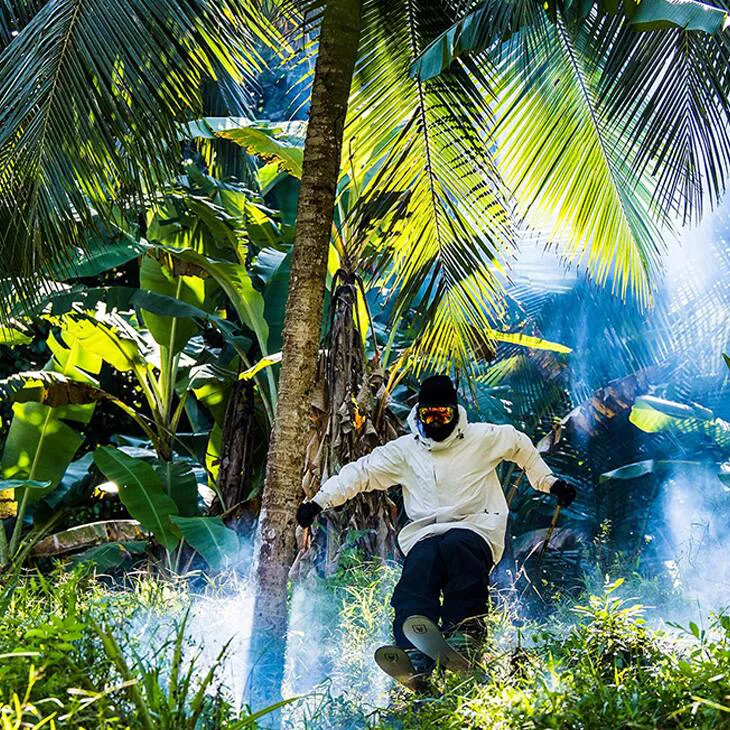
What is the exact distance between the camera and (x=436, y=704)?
14.3ft

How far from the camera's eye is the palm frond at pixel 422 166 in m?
7.48

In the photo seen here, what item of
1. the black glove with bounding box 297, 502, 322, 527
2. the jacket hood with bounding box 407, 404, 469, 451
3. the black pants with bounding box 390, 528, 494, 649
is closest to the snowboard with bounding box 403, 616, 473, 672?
the black pants with bounding box 390, 528, 494, 649

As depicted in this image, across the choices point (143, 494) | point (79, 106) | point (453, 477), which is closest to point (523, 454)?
point (453, 477)

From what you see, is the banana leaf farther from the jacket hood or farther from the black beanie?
the black beanie

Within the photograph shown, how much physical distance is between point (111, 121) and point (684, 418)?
24.8 feet

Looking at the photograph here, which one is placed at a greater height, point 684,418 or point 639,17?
point 684,418

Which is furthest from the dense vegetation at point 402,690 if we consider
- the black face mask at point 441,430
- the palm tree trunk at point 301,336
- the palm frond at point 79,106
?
the palm frond at point 79,106

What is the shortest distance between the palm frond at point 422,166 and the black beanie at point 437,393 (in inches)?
59.2

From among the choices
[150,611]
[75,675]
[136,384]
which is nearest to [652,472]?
[136,384]

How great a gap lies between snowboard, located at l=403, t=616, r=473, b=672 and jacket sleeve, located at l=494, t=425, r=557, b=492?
132 centimetres

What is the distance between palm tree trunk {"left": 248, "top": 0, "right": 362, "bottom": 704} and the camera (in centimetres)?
593

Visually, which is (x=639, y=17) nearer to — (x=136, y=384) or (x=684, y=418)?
(x=684, y=418)

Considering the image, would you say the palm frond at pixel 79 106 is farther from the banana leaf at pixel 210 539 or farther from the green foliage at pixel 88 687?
the banana leaf at pixel 210 539

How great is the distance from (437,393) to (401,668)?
1604 millimetres
